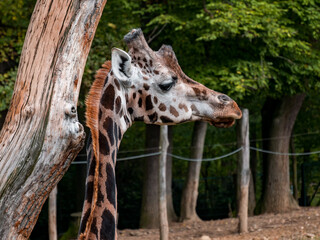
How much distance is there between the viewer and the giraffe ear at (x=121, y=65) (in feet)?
9.89

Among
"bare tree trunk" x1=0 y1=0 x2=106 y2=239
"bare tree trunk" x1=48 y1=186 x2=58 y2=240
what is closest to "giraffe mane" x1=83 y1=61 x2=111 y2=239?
"bare tree trunk" x1=0 y1=0 x2=106 y2=239

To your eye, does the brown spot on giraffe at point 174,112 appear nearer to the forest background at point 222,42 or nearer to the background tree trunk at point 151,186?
the forest background at point 222,42

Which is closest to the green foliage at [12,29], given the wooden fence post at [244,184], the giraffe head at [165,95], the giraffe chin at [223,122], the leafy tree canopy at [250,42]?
the leafy tree canopy at [250,42]

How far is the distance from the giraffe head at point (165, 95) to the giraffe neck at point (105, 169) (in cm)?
18

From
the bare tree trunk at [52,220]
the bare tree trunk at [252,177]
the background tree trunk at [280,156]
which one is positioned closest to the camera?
the bare tree trunk at [52,220]

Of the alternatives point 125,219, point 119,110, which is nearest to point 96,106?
point 119,110

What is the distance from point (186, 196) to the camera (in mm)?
14250

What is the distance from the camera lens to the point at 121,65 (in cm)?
314

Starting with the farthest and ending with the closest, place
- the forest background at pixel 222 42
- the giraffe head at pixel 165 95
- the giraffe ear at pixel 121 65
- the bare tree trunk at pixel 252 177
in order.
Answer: the bare tree trunk at pixel 252 177
the forest background at pixel 222 42
the giraffe head at pixel 165 95
the giraffe ear at pixel 121 65

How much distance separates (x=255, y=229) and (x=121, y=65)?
8.99 metres

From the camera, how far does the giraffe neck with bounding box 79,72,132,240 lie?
2818mm

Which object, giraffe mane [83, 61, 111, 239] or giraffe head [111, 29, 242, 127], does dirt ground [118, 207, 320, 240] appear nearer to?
giraffe head [111, 29, 242, 127]

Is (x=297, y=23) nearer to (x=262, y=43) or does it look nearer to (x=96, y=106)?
(x=262, y=43)

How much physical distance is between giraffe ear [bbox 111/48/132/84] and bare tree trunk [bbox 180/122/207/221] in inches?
432
